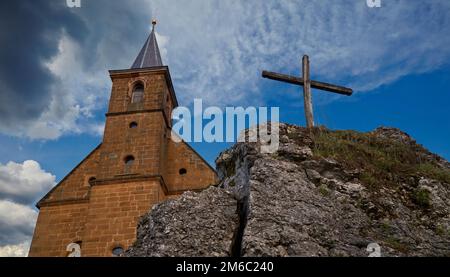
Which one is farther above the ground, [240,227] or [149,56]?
[149,56]

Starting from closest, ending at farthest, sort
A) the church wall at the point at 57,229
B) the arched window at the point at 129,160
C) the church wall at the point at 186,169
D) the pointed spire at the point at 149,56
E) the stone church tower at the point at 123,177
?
the stone church tower at the point at 123,177 < the church wall at the point at 57,229 < the arched window at the point at 129,160 < the church wall at the point at 186,169 < the pointed spire at the point at 149,56

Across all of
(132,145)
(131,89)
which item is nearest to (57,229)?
(132,145)

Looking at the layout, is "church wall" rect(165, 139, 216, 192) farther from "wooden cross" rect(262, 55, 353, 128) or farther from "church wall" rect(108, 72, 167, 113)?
"wooden cross" rect(262, 55, 353, 128)

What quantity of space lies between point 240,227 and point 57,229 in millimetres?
17545

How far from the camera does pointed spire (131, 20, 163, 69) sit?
25.1 meters

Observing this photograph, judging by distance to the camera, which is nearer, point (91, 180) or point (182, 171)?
point (91, 180)

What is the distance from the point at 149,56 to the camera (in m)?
26.1

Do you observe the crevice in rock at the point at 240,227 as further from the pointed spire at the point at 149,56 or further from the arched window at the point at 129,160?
the pointed spire at the point at 149,56

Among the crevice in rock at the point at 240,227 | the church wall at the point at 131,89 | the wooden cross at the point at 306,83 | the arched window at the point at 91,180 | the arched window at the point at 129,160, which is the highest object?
the church wall at the point at 131,89

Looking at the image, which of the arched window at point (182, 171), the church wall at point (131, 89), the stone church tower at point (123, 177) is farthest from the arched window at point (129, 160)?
the church wall at point (131, 89)

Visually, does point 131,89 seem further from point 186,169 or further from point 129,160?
point 186,169

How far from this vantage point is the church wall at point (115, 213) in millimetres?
17484
